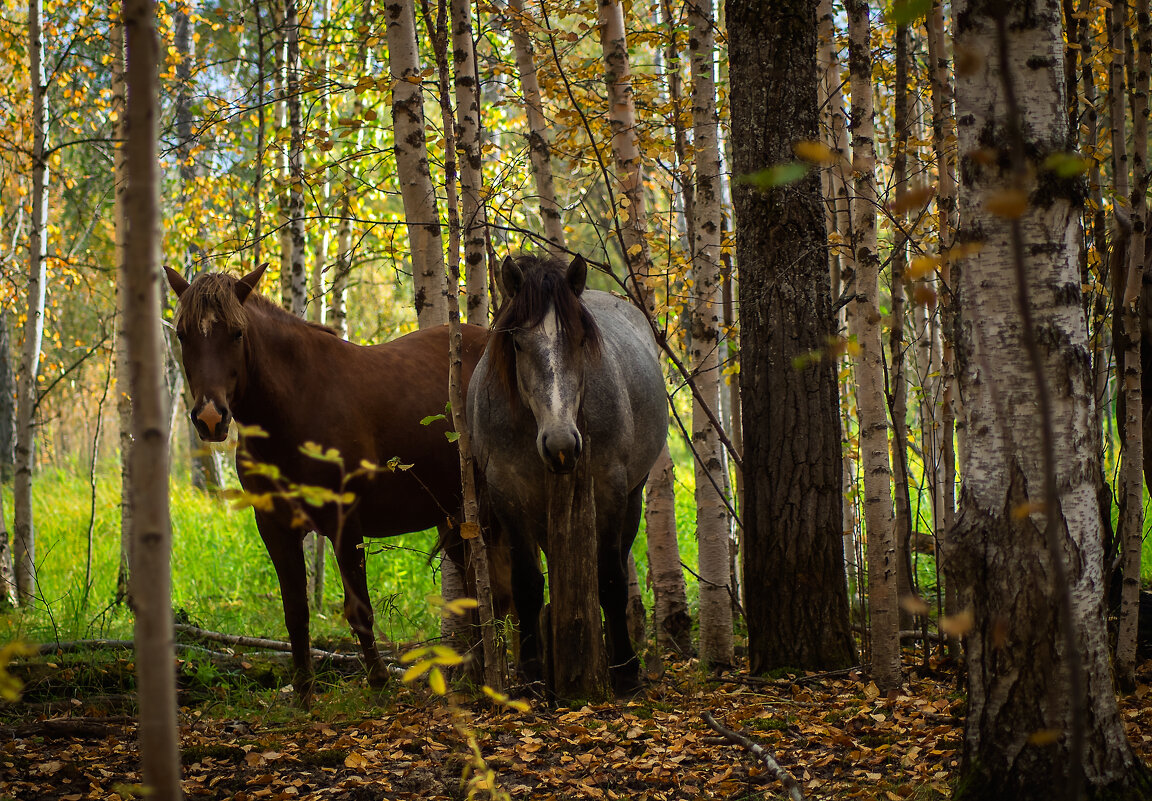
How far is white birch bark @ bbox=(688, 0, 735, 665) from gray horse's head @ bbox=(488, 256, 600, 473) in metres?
1.23

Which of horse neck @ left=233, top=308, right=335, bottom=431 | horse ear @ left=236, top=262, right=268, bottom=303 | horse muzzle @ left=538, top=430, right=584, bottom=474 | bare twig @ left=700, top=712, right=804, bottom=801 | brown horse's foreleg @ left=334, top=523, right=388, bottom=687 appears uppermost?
horse ear @ left=236, top=262, right=268, bottom=303

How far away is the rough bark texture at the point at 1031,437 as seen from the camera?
8.41 feet

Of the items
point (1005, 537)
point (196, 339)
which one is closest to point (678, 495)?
point (196, 339)

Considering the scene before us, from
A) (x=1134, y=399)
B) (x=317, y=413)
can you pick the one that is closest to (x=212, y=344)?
(x=317, y=413)

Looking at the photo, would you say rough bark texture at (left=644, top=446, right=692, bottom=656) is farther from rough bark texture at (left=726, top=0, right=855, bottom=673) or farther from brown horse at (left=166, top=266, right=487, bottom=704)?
brown horse at (left=166, top=266, right=487, bottom=704)

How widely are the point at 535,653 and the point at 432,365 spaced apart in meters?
2.08

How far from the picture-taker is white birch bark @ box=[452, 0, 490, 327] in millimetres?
4594

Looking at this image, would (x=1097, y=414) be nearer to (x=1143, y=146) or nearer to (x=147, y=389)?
(x=1143, y=146)

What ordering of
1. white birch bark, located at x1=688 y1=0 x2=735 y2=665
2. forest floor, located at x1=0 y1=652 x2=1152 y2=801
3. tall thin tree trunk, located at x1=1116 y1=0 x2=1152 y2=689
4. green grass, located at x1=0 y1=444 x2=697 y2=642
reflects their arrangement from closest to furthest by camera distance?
forest floor, located at x1=0 y1=652 x2=1152 y2=801, tall thin tree trunk, located at x1=1116 y1=0 x2=1152 y2=689, white birch bark, located at x1=688 y1=0 x2=735 y2=665, green grass, located at x1=0 y1=444 x2=697 y2=642

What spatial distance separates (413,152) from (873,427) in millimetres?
3292

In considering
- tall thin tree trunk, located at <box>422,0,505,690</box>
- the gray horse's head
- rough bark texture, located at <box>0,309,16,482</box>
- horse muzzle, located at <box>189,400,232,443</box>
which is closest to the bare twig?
tall thin tree trunk, located at <box>422,0,505,690</box>

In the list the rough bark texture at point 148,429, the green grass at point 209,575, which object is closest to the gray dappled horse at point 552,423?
the green grass at point 209,575

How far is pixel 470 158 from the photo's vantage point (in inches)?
181

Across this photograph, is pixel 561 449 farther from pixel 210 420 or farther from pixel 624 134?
pixel 624 134
